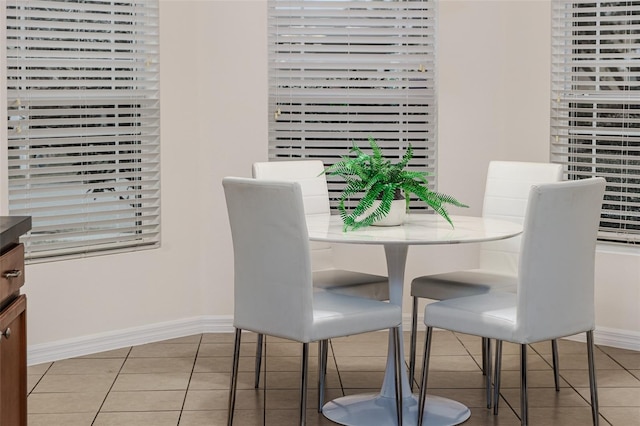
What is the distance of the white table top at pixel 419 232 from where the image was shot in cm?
343

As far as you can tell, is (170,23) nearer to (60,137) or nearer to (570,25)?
(60,137)

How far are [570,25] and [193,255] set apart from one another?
2.32 m

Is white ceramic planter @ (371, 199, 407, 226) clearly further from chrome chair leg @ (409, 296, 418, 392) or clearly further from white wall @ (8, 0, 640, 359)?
white wall @ (8, 0, 640, 359)

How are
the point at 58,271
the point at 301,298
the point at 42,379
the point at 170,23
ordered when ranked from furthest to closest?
the point at 170,23 → the point at 58,271 → the point at 42,379 → the point at 301,298

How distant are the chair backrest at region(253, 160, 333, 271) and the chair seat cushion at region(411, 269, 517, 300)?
1.80ft

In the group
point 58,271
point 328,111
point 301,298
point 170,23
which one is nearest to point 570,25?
point 328,111

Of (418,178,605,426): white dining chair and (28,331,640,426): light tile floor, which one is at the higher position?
(418,178,605,426): white dining chair

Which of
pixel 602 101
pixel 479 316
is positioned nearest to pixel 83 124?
pixel 479 316

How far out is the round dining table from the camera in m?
3.54

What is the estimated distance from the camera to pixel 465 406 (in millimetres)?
3947

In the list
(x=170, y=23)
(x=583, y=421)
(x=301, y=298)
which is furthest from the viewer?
(x=170, y=23)

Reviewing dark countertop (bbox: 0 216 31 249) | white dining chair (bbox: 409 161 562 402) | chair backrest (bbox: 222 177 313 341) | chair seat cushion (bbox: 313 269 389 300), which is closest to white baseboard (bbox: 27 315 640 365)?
white dining chair (bbox: 409 161 562 402)

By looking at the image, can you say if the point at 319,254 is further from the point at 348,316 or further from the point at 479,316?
the point at 479,316

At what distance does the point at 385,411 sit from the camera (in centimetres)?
385
